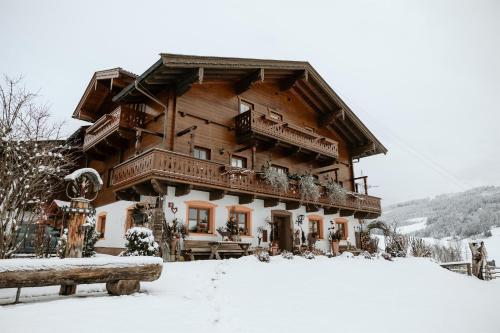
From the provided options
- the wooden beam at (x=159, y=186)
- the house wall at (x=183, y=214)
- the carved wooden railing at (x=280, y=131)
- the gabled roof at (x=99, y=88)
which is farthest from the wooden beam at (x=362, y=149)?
the gabled roof at (x=99, y=88)

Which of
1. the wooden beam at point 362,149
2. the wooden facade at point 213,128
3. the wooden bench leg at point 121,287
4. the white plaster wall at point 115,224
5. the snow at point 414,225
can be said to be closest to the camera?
the wooden bench leg at point 121,287

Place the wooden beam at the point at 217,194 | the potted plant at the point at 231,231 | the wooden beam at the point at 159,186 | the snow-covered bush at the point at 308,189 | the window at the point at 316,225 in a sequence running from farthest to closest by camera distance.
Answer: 1. the window at the point at 316,225
2. the snow-covered bush at the point at 308,189
3. the potted plant at the point at 231,231
4. the wooden beam at the point at 217,194
5. the wooden beam at the point at 159,186

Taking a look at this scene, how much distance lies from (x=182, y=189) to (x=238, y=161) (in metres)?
4.48

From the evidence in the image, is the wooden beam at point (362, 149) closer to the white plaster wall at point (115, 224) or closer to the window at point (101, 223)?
the white plaster wall at point (115, 224)

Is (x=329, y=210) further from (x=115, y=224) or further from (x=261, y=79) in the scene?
(x=115, y=224)

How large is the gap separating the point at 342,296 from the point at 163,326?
18.7 ft

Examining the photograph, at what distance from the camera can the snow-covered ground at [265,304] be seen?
5.35m

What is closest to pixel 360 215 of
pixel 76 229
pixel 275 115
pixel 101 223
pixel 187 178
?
pixel 275 115

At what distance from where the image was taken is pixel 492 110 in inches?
5468

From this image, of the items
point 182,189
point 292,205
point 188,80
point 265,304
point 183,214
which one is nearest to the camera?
point 265,304

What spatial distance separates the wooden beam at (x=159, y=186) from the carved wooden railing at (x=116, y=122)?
395 centimetres

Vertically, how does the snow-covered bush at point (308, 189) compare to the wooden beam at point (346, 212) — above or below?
above

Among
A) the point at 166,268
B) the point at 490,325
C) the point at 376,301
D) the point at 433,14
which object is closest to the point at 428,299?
the point at 490,325

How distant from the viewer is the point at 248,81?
17.7 meters
